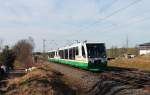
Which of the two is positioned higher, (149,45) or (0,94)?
(149,45)

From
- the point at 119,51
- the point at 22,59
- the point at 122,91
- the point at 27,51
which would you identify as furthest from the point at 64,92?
the point at 119,51

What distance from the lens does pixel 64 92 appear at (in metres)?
21.5

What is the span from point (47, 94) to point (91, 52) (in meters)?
19.7

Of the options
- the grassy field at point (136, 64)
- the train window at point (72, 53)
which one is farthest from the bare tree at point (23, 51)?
the train window at point (72, 53)

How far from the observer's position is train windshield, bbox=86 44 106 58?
128 feet

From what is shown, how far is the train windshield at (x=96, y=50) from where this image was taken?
3903 centimetres

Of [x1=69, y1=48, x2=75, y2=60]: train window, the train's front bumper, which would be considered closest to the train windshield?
the train's front bumper

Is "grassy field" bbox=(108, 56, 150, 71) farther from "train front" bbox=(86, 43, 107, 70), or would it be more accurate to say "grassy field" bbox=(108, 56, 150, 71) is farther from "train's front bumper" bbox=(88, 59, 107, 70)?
"train's front bumper" bbox=(88, 59, 107, 70)

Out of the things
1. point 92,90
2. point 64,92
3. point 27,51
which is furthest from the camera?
point 27,51

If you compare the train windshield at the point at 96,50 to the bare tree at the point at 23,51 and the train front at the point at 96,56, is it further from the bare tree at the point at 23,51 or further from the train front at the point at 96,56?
the bare tree at the point at 23,51

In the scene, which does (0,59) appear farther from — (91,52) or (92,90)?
(92,90)

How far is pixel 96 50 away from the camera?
3944 cm

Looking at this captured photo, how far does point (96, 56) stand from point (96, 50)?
2.62 feet

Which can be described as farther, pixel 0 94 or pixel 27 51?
pixel 27 51
